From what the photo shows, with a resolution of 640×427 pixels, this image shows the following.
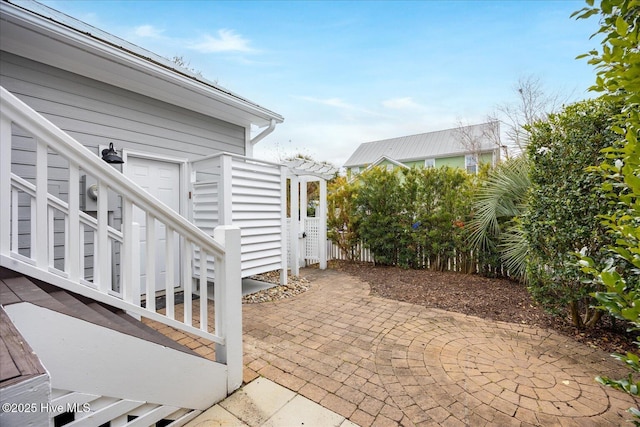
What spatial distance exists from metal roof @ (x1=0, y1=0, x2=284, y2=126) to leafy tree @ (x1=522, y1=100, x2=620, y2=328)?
435 centimetres

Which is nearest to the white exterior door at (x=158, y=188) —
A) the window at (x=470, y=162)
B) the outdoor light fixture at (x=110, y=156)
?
the outdoor light fixture at (x=110, y=156)

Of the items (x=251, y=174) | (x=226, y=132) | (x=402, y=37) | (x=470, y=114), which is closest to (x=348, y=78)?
(x=402, y=37)

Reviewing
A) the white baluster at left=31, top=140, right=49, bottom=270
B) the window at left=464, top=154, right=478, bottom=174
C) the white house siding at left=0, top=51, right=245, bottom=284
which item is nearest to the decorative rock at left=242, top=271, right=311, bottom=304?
the white house siding at left=0, top=51, right=245, bottom=284

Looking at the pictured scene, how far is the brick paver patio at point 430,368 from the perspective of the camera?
6.79ft

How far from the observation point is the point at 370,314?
4.00 metres

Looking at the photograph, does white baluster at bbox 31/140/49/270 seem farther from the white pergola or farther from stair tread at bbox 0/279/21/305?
the white pergola

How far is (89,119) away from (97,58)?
822 mm

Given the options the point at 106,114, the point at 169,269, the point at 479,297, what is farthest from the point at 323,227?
the point at 169,269

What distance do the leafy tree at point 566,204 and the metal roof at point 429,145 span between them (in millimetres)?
13530

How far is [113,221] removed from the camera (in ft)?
13.4

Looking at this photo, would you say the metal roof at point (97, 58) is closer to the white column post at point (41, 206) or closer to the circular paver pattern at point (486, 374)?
the white column post at point (41, 206)

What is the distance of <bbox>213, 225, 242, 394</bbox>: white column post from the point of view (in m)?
2.22

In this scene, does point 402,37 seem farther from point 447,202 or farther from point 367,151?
point 367,151

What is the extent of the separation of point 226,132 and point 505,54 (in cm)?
656
